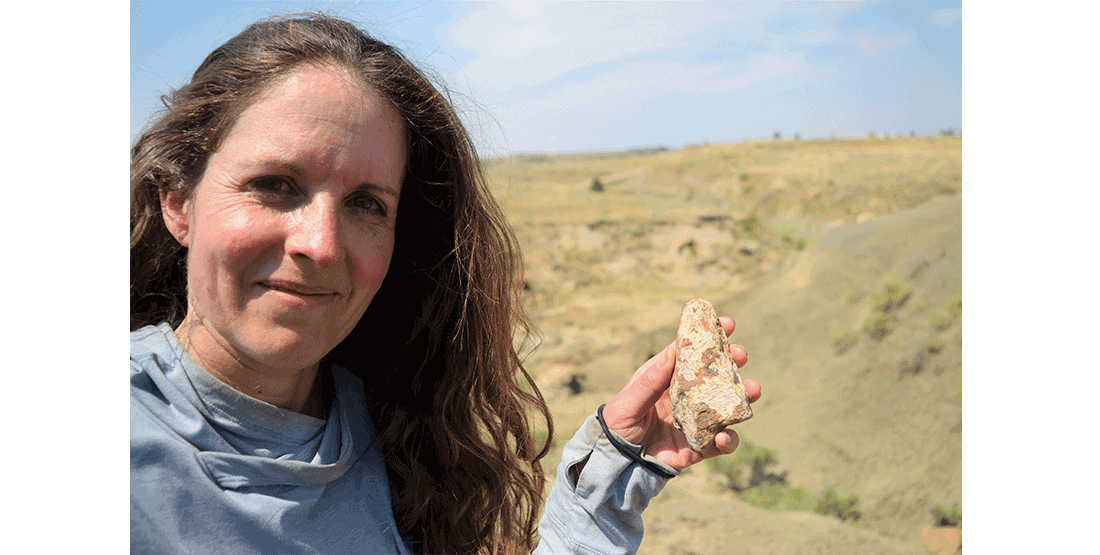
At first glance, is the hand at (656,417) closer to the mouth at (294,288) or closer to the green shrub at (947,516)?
the mouth at (294,288)

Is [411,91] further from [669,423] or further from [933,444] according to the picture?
[933,444]

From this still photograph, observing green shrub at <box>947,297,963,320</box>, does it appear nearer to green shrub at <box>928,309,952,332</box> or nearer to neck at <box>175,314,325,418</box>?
green shrub at <box>928,309,952,332</box>

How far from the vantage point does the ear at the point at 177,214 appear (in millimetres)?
1743

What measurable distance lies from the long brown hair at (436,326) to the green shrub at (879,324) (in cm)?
581

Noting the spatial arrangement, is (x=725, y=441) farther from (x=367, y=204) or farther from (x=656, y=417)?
(x=367, y=204)

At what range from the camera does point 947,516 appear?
5297mm

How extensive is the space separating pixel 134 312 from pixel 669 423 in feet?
5.15

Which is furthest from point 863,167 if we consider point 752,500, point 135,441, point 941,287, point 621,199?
point 135,441

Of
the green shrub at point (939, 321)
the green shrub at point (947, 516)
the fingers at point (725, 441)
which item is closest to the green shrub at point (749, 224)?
the green shrub at point (939, 321)

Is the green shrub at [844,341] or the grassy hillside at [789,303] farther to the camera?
the green shrub at [844,341]

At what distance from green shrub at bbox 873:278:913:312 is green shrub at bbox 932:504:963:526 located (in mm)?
2658

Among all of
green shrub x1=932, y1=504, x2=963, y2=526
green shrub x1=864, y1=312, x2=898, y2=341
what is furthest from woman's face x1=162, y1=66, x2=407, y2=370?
green shrub x1=864, y1=312, x2=898, y2=341

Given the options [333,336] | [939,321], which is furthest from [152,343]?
[939,321]

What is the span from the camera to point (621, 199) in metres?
14.9
